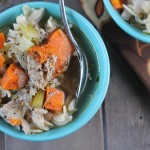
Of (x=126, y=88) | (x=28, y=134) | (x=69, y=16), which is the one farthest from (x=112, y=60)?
(x=28, y=134)

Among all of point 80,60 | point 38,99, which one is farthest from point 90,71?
point 38,99

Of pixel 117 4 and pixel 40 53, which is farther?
pixel 117 4

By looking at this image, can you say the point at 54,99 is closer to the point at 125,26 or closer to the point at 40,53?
the point at 40,53

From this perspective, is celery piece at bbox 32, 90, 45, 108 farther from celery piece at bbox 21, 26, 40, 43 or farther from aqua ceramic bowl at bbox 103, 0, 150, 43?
aqua ceramic bowl at bbox 103, 0, 150, 43

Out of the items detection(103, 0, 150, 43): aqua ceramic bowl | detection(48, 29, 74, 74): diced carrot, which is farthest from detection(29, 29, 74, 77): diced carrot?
detection(103, 0, 150, 43): aqua ceramic bowl

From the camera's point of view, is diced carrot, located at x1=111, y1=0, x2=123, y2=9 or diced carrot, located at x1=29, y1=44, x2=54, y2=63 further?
diced carrot, located at x1=111, y1=0, x2=123, y2=9

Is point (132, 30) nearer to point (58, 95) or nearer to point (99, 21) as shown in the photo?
point (99, 21)
